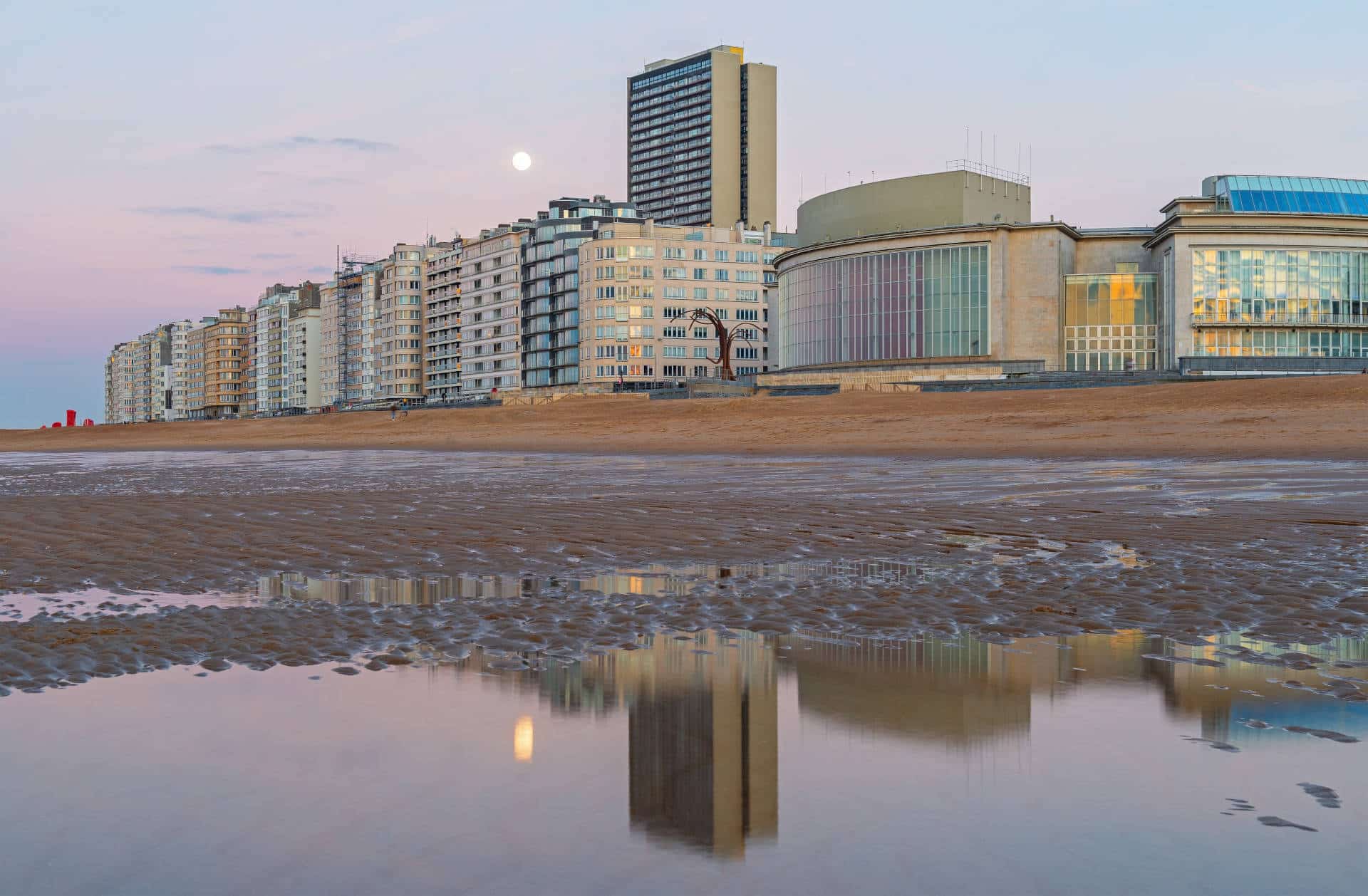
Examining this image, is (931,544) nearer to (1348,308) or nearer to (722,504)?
(722,504)

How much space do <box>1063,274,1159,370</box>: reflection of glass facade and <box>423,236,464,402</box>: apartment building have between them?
363 feet

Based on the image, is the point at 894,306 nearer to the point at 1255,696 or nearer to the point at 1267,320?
the point at 1267,320

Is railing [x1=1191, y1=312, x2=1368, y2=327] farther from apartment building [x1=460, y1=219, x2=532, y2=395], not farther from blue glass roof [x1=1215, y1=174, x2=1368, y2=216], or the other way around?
apartment building [x1=460, y1=219, x2=532, y2=395]

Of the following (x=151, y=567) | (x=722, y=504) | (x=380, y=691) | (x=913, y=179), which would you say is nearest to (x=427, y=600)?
(x=380, y=691)

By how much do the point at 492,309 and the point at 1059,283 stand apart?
332ft

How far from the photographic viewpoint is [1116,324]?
8788 cm

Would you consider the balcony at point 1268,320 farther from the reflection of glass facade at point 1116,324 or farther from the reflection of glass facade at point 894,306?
the reflection of glass facade at point 894,306

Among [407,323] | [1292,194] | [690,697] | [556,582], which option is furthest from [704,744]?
[407,323]

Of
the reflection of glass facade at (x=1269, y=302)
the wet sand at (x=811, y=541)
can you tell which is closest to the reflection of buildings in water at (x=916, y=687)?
the wet sand at (x=811, y=541)

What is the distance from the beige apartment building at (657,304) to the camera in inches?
5773

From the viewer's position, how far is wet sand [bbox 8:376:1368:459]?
102 feet

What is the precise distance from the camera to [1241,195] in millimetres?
86250

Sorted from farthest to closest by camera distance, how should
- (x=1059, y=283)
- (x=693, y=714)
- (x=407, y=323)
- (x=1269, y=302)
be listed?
(x=407, y=323) < (x=1059, y=283) < (x=1269, y=302) < (x=693, y=714)

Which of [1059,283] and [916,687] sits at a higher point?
[1059,283]
